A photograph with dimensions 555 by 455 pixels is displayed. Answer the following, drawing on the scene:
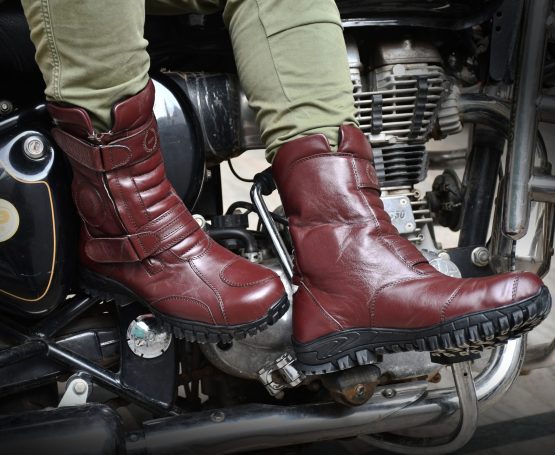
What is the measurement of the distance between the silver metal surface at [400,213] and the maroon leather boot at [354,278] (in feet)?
0.56

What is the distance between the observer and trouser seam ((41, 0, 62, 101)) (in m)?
0.80

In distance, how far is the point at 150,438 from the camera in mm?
992

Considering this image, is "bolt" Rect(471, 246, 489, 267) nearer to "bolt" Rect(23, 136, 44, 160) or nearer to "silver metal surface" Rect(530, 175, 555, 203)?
"silver metal surface" Rect(530, 175, 555, 203)

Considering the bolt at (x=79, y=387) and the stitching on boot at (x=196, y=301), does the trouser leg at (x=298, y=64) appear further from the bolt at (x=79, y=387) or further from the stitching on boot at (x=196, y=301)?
the bolt at (x=79, y=387)

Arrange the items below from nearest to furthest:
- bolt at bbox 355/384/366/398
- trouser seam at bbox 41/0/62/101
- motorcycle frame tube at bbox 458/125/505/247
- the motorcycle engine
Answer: trouser seam at bbox 41/0/62/101 < bolt at bbox 355/384/366/398 < the motorcycle engine < motorcycle frame tube at bbox 458/125/505/247

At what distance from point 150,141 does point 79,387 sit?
1.12 ft

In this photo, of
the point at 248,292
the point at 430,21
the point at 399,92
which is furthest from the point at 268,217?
the point at 430,21

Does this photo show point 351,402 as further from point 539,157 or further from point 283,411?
point 539,157

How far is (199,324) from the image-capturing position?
0.92 metres

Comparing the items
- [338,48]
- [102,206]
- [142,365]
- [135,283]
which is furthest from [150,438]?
[338,48]

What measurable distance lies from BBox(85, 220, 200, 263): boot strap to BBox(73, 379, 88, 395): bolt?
0.18m

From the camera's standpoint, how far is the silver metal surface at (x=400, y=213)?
3.69 feet

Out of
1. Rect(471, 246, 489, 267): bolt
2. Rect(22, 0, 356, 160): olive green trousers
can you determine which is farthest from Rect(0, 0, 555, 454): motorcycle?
Rect(22, 0, 356, 160): olive green trousers

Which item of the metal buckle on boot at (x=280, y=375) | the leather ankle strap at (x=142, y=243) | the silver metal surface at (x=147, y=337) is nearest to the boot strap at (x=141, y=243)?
the leather ankle strap at (x=142, y=243)
